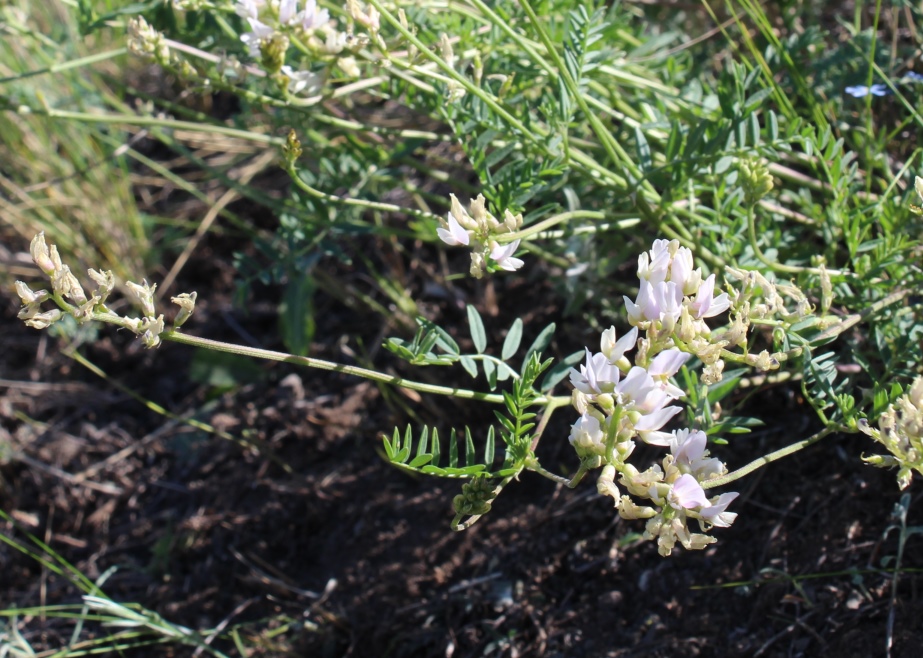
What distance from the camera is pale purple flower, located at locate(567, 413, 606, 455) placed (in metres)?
1.05

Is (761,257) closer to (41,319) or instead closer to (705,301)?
(705,301)

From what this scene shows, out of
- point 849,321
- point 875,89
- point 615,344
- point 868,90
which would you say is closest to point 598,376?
point 615,344

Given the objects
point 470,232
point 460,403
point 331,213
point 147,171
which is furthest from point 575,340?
point 147,171

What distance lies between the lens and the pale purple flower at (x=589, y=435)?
1050mm

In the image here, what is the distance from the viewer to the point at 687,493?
1044mm

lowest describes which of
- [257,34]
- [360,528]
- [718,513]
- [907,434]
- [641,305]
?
[360,528]

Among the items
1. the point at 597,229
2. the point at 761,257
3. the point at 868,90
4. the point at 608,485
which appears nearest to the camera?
the point at 608,485

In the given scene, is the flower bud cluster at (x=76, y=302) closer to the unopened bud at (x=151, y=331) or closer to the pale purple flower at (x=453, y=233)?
the unopened bud at (x=151, y=331)

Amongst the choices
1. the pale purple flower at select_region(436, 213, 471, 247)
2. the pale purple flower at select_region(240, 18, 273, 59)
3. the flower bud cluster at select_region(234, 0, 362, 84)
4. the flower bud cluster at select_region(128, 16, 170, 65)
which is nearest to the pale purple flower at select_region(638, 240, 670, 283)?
the pale purple flower at select_region(436, 213, 471, 247)

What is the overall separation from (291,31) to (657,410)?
2.52 feet

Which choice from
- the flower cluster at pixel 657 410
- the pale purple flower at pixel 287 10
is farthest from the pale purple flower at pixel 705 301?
the pale purple flower at pixel 287 10

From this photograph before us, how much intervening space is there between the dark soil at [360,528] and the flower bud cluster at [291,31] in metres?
0.93

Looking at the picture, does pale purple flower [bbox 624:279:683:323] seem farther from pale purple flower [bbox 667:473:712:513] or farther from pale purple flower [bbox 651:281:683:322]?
pale purple flower [bbox 667:473:712:513]

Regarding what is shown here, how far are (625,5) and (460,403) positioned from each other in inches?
45.4
